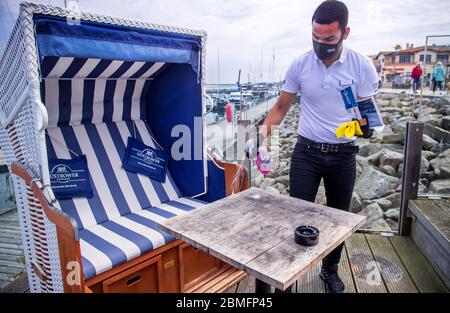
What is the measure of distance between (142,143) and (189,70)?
0.91m

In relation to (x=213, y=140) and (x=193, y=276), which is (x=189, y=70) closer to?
(x=193, y=276)

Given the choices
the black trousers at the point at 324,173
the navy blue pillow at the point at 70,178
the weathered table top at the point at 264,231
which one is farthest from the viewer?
the navy blue pillow at the point at 70,178

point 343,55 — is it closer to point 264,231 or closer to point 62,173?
point 264,231

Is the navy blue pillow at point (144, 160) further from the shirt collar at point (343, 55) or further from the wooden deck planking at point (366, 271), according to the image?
the shirt collar at point (343, 55)

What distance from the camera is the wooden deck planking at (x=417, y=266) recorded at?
255cm

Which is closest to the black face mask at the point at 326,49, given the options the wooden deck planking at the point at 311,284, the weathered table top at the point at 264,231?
the weathered table top at the point at 264,231

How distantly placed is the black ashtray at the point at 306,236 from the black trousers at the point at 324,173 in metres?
0.77

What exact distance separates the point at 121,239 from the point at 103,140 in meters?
1.24

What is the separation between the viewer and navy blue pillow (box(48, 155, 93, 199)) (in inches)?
110

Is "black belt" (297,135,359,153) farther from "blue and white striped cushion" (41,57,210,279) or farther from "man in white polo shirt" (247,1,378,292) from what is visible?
"blue and white striped cushion" (41,57,210,279)

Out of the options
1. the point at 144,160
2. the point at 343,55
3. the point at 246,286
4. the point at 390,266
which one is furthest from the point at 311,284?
the point at 144,160

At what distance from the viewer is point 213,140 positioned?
6.11 metres

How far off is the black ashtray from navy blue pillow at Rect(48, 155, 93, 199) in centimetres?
209

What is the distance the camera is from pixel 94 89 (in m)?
3.22
